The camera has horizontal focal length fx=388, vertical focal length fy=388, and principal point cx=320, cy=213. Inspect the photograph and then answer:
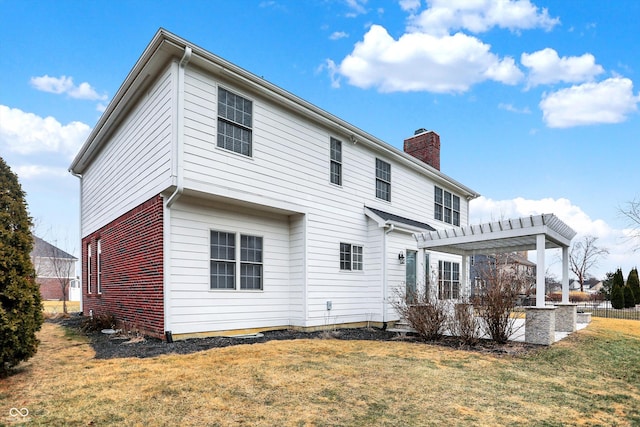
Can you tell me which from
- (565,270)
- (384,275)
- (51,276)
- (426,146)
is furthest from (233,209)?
(51,276)

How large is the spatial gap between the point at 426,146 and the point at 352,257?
7.67m

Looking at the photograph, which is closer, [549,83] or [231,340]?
[231,340]

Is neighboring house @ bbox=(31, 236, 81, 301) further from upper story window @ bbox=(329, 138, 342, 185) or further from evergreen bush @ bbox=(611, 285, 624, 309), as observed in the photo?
evergreen bush @ bbox=(611, 285, 624, 309)

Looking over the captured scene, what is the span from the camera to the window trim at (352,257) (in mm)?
11883

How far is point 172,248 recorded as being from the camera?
8320mm

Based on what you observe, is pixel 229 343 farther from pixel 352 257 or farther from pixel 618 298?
pixel 618 298

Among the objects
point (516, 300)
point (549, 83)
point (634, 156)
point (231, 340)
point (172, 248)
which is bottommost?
point (231, 340)

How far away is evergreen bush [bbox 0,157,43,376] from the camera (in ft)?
16.7

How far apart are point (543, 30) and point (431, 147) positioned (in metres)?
5.79

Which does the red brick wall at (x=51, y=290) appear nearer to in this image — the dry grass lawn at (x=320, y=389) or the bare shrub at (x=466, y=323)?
the dry grass lawn at (x=320, y=389)

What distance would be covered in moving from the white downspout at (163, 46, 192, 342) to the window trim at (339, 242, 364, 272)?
528 centimetres

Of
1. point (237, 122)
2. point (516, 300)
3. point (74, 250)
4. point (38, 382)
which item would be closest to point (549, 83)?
point (516, 300)

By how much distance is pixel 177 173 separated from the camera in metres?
7.94

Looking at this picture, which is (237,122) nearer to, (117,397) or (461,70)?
(117,397)
